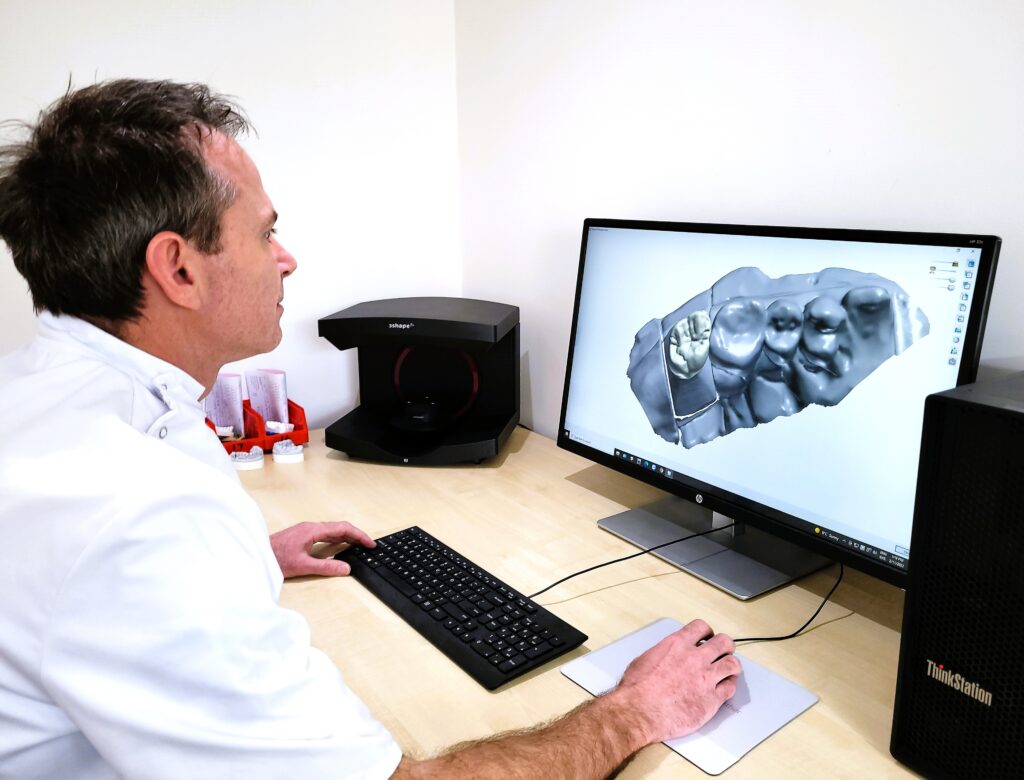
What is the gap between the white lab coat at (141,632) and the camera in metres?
0.65

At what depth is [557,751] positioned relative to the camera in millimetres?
787

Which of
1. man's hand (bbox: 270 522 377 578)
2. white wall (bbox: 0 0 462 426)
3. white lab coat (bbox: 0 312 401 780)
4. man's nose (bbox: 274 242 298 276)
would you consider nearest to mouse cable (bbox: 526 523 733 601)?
man's hand (bbox: 270 522 377 578)

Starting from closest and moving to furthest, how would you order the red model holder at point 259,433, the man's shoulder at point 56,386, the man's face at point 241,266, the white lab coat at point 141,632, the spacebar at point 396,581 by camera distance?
the white lab coat at point 141,632 → the man's shoulder at point 56,386 → the man's face at point 241,266 → the spacebar at point 396,581 → the red model holder at point 259,433

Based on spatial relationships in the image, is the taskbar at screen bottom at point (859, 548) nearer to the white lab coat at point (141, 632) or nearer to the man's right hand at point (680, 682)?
the man's right hand at point (680, 682)

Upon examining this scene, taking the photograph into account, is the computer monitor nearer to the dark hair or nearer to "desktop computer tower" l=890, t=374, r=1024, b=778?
"desktop computer tower" l=890, t=374, r=1024, b=778

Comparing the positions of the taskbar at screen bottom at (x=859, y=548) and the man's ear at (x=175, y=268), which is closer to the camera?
the man's ear at (x=175, y=268)

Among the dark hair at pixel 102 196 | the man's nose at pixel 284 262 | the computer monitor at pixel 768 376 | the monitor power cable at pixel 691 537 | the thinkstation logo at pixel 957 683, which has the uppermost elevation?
the dark hair at pixel 102 196

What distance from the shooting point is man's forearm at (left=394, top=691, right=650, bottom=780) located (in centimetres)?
76

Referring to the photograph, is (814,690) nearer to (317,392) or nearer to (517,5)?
(317,392)

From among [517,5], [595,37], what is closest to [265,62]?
[517,5]

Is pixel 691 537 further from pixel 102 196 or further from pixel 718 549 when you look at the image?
pixel 102 196

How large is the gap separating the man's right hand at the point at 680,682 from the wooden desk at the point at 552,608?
1.4 inches

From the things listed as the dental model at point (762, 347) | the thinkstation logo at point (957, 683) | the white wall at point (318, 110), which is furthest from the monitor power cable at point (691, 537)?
the white wall at point (318, 110)

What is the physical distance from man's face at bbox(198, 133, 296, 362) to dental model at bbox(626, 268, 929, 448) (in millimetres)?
576
